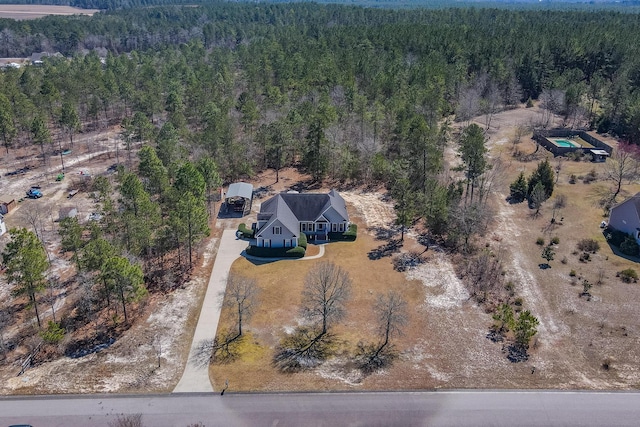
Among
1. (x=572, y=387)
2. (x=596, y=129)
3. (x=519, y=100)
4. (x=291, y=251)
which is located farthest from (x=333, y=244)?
(x=519, y=100)

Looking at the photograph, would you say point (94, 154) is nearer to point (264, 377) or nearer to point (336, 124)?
point (336, 124)

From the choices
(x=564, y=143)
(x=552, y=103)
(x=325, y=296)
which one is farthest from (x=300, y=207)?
(x=552, y=103)

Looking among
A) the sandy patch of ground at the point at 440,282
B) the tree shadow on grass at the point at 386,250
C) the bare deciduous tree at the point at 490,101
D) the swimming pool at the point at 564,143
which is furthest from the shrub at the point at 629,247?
the bare deciduous tree at the point at 490,101

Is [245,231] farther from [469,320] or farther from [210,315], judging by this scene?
[469,320]

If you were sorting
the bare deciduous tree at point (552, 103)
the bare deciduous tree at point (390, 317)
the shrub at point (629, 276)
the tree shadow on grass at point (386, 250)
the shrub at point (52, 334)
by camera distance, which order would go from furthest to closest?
1. the bare deciduous tree at point (552, 103)
2. the tree shadow on grass at point (386, 250)
3. the shrub at point (629, 276)
4. the bare deciduous tree at point (390, 317)
5. the shrub at point (52, 334)

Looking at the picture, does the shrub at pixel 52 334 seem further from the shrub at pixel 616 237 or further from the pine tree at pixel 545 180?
the pine tree at pixel 545 180

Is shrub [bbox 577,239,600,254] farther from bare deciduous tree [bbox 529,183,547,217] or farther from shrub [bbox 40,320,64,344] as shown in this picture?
shrub [bbox 40,320,64,344]

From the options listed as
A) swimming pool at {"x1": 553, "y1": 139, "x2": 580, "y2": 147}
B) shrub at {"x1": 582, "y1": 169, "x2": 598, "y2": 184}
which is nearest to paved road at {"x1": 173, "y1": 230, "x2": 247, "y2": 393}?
shrub at {"x1": 582, "y1": 169, "x2": 598, "y2": 184}
